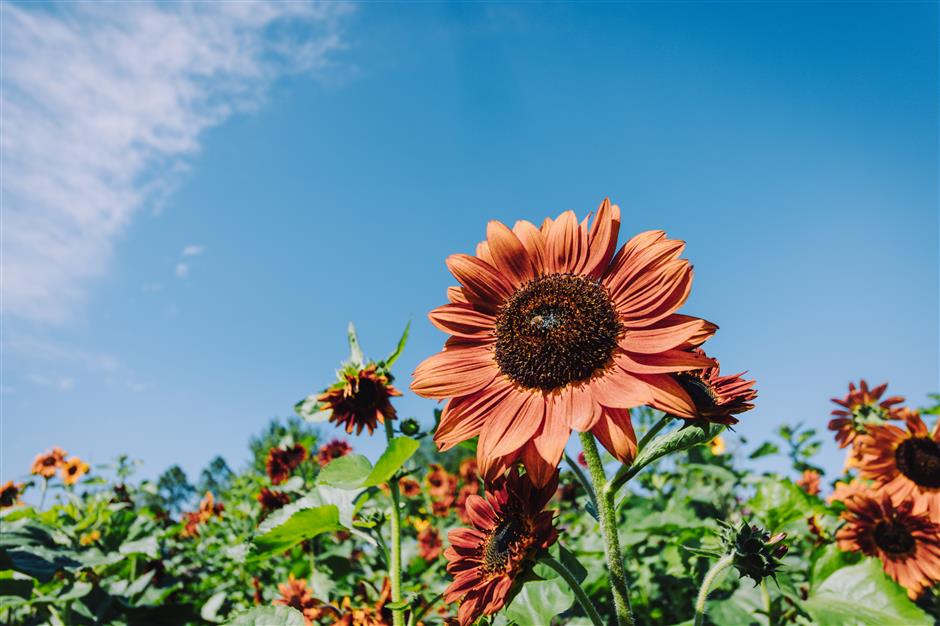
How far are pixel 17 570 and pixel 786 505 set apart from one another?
10.9 feet

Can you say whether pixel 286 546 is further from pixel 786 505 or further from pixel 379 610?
pixel 786 505

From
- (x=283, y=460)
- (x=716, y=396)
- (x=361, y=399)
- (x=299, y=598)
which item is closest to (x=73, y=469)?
(x=283, y=460)

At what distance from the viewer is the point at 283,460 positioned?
4941mm

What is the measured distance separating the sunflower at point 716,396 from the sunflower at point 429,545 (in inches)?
132

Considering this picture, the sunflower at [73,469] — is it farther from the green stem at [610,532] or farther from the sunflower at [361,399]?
the green stem at [610,532]

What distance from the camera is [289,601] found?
8.23 ft

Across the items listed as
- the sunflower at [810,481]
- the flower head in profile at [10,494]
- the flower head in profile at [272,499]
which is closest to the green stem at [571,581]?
the flower head in profile at [272,499]

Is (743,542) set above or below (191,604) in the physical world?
below

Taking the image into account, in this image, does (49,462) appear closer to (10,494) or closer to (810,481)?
(10,494)

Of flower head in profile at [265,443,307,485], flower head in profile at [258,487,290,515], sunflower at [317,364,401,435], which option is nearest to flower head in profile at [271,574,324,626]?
sunflower at [317,364,401,435]

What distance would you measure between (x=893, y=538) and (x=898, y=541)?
0.04 m

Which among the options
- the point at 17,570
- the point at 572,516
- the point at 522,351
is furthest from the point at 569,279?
the point at 572,516

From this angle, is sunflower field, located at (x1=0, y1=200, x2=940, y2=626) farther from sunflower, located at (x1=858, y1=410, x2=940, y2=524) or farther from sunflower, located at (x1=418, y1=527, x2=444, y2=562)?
sunflower, located at (x1=418, y1=527, x2=444, y2=562)

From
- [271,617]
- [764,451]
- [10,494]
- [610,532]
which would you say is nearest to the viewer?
[610,532]
